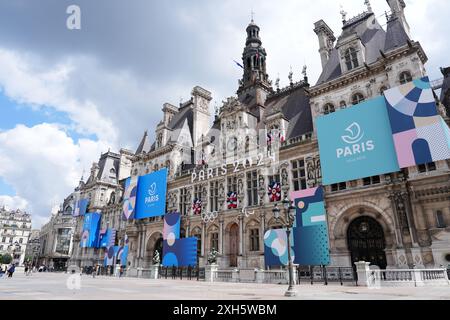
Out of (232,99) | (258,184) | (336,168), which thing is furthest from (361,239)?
(232,99)

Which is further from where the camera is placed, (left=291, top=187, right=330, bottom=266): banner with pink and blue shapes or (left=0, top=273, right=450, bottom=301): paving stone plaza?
(left=291, top=187, right=330, bottom=266): banner with pink and blue shapes

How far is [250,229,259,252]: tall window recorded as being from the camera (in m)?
27.9

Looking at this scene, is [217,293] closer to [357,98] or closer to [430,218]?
[430,218]

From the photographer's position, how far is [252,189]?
29.3 m

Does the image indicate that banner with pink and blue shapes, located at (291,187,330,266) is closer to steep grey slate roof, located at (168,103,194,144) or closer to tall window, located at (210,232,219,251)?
tall window, located at (210,232,219,251)

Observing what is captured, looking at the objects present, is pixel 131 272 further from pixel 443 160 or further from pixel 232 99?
pixel 443 160

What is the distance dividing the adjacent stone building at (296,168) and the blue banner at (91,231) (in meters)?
15.0

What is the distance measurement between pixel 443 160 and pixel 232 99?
69.5 feet

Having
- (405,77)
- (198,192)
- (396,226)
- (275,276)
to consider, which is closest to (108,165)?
(198,192)

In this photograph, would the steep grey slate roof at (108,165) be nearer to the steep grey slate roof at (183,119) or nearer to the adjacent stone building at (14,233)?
the steep grey slate roof at (183,119)

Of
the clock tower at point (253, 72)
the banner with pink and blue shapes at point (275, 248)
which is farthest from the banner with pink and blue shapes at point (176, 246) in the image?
the clock tower at point (253, 72)

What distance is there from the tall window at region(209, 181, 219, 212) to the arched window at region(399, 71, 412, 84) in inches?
761

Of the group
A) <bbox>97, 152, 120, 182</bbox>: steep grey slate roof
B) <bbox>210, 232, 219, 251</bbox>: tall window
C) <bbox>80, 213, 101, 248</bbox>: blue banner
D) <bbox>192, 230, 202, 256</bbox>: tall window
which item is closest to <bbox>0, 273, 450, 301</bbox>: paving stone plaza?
<bbox>210, 232, 219, 251</bbox>: tall window

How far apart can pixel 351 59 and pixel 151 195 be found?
27.6 metres
